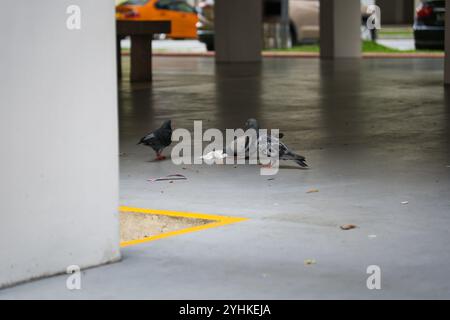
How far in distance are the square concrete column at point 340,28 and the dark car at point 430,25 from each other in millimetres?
1735

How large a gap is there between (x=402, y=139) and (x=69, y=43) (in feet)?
19.6

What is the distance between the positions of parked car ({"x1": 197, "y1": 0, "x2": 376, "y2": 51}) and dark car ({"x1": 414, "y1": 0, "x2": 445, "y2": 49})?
367 centimetres

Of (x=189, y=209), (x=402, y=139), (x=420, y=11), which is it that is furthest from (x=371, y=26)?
(x=189, y=209)

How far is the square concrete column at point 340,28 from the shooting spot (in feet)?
95.8

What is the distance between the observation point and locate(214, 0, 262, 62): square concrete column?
92.1 ft

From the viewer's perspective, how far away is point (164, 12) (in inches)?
1346

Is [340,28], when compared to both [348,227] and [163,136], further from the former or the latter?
[348,227]

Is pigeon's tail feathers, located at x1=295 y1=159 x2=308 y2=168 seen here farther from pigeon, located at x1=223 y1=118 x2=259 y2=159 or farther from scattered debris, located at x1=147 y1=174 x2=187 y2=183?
scattered debris, located at x1=147 y1=174 x2=187 y2=183

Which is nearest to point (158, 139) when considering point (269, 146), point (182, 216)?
point (269, 146)

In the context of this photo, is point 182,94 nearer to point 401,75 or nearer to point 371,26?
point 401,75

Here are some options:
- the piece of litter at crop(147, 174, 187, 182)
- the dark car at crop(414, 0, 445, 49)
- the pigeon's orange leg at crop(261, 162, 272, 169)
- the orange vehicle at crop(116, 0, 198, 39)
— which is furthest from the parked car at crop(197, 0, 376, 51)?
the piece of litter at crop(147, 174, 187, 182)

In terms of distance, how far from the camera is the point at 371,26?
34.6 meters

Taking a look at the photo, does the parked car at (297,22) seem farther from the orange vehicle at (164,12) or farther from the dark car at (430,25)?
the dark car at (430,25)

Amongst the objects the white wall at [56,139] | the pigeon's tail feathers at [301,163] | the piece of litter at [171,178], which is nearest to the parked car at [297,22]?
the pigeon's tail feathers at [301,163]
